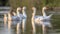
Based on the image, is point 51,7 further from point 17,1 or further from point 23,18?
point 23,18

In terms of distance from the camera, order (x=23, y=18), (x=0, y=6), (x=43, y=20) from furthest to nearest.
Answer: (x=0, y=6) → (x=23, y=18) → (x=43, y=20)

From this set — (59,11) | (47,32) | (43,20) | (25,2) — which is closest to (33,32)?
(47,32)

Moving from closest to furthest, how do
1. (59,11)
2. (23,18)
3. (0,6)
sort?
(23,18) < (59,11) < (0,6)

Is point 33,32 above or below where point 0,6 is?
below

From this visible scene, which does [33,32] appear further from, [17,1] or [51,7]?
[17,1]

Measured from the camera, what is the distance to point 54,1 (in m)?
24.5

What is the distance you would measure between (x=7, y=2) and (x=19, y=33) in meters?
18.0

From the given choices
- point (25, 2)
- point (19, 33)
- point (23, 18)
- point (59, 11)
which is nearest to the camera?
point (19, 33)

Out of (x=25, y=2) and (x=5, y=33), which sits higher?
(x=25, y=2)

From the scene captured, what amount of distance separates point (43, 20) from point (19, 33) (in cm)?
536

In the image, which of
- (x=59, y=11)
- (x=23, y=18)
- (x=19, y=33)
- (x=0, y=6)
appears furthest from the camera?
(x=0, y=6)

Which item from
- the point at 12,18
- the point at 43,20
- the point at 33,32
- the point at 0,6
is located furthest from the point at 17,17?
the point at 0,6

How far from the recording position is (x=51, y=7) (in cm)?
2397

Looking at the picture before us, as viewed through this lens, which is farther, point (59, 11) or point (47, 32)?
point (59, 11)
